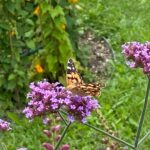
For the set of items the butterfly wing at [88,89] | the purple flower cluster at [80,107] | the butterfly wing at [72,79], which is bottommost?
the purple flower cluster at [80,107]

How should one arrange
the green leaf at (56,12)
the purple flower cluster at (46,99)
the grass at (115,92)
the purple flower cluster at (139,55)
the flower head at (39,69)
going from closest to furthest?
the purple flower cluster at (46,99), the purple flower cluster at (139,55), the grass at (115,92), the green leaf at (56,12), the flower head at (39,69)

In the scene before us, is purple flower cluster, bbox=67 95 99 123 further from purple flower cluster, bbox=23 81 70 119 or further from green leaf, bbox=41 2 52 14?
green leaf, bbox=41 2 52 14

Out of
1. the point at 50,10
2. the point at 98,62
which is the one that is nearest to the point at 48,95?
the point at 50,10

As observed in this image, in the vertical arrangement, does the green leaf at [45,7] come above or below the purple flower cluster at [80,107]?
above

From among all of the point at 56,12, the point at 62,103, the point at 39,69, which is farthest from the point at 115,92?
the point at 62,103

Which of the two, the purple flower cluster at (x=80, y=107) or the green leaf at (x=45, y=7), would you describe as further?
the green leaf at (x=45, y=7)

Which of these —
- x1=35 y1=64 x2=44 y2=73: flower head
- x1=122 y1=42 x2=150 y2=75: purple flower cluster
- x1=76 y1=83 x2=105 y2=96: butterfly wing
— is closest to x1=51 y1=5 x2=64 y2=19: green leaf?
x1=35 y1=64 x2=44 y2=73: flower head

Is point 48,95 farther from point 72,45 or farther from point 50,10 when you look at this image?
point 72,45

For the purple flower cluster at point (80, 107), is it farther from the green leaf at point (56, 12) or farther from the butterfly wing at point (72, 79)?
the green leaf at point (56, 12)

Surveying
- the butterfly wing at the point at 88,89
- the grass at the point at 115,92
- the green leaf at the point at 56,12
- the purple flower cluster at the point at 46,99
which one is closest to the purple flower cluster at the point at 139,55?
the butterfly wing at the point at 88,89
